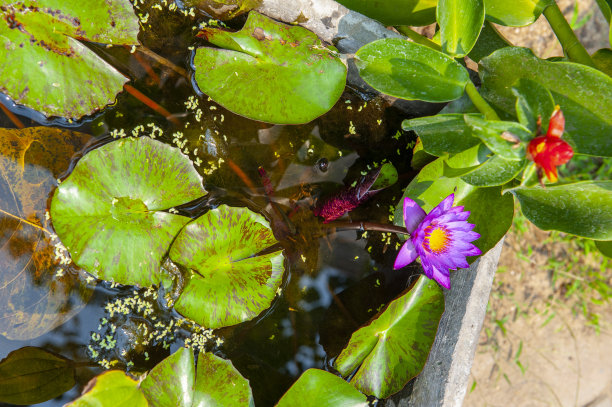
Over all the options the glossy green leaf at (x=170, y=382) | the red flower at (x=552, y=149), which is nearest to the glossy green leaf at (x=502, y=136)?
the red flower at (x=552, y=149)

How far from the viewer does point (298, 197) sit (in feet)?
5.64

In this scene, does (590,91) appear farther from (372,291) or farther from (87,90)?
(87,90)

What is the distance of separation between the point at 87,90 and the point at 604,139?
64.0 inches

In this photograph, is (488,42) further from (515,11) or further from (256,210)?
(256,210)

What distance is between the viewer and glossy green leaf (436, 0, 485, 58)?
1.21 meters

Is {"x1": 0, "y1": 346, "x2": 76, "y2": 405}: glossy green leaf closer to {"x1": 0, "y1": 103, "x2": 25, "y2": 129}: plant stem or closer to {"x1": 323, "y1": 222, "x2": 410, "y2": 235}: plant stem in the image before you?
{"x1": 0, "y1": 103, "x2": 25, "y2": 129}: plant stem

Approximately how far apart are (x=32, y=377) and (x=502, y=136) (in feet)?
5.77

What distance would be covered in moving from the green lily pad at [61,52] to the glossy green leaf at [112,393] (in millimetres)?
887

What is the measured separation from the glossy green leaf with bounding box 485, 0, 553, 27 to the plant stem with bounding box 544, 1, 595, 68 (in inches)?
1.6

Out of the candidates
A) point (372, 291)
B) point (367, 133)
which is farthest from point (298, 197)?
point (372, 291)

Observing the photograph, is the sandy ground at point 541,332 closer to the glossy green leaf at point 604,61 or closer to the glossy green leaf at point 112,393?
the glossy green leaf at point 604,61

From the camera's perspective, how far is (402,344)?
1598 mm

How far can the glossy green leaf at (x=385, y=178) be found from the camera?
5.29ft

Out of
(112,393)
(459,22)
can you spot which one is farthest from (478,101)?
(112,393)
